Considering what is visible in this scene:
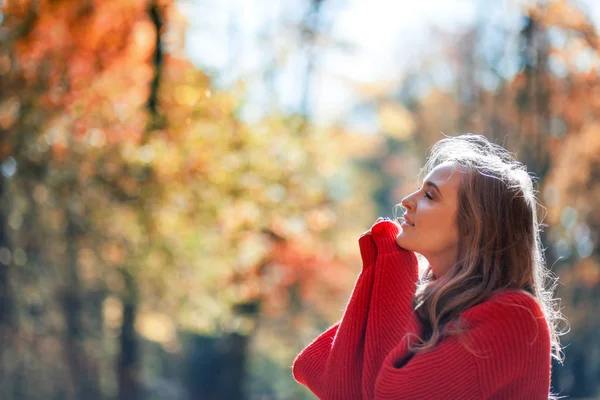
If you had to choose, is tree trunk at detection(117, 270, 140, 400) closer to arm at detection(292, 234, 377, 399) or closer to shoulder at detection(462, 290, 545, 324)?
arm at detection(292, 234, 377, 399)

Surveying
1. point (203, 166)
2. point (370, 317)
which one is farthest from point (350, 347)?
point (203, 166)

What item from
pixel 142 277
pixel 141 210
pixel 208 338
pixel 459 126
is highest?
pixel 459 126

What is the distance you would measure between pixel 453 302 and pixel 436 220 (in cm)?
18

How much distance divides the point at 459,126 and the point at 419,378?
31.1 feet

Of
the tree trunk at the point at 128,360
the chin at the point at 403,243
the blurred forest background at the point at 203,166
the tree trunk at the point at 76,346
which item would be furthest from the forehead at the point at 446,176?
the tree trunk at the point at 76,346

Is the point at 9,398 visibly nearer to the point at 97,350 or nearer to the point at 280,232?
the point at 97,350

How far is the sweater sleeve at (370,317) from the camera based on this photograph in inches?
66.0

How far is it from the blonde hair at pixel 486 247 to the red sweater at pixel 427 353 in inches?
1.7

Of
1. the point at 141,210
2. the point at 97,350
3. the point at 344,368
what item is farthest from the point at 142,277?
the point at 344,368

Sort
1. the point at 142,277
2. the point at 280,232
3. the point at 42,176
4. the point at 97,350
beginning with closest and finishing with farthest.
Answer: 1. the point at 42,176
2. the point at 142,277
3. the point at 280,232
4. the point at 97,350

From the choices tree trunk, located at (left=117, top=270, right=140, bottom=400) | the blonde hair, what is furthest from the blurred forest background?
the blonde hair

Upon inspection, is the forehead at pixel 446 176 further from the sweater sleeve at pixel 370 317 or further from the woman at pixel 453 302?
the sweater sleeve at pixel 370 317

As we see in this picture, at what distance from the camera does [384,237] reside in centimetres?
177

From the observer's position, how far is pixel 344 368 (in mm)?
1715
